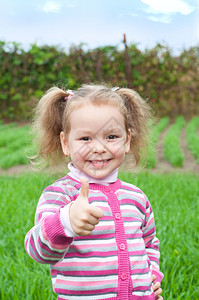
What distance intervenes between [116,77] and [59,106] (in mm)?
6239

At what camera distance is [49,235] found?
893mm

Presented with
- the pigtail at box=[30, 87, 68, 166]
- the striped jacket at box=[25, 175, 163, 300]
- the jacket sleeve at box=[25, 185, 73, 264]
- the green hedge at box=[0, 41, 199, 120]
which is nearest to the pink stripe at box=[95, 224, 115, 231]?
the striped jacket at box=[25, 175, 163, 300]

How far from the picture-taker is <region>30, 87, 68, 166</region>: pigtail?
4.26 feet

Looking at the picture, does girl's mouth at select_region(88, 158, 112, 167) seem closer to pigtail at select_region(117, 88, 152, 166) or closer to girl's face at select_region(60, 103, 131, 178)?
girl's face at select_region(60, 103, 131, 178)

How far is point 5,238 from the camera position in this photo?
2.22 m

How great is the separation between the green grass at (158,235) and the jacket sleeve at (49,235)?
0.77 feet

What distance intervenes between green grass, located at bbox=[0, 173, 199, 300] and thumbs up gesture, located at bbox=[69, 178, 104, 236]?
1.55ft

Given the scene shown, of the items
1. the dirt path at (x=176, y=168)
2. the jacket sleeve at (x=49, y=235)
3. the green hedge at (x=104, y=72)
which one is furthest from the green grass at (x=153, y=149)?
the green hedge at (x=104, y=72)

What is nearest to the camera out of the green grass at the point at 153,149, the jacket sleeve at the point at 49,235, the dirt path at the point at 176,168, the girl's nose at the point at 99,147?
the jacket sleeve at the point at 49,235

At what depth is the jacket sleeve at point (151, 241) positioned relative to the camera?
124 centimetres

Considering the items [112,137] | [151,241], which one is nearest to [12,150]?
[151,241]

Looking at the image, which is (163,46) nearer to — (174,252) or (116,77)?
(116,77)

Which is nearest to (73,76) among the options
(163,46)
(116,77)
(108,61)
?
(108,61)

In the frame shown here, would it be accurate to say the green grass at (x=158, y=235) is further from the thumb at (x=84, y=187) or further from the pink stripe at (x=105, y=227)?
the thumb at (x=84, y=187)
